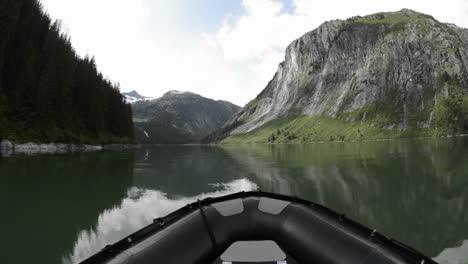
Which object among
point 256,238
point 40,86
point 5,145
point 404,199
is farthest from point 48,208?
point 40,86

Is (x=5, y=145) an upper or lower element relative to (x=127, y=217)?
upper

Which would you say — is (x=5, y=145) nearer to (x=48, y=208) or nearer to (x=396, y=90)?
(x=48, y=208)

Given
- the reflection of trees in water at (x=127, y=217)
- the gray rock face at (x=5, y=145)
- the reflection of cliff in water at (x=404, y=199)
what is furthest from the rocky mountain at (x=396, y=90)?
the gray rock face at (x=5, y=145)

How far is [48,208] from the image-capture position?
1225cm

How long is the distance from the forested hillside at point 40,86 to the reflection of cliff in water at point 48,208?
35.7 meters

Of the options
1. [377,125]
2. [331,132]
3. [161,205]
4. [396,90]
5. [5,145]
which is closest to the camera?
[161,205]

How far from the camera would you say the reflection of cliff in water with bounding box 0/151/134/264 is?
7.98 metres

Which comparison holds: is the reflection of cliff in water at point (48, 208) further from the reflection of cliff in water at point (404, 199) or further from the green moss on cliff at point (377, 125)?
the green moss on cliff at point (377, 125)

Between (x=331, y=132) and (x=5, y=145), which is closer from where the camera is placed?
(x=5, y=145)

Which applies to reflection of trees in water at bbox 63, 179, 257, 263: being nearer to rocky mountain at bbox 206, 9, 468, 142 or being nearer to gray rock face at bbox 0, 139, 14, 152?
gray rock face at bbox 0, 139, 14, 152

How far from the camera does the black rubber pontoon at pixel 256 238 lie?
4531 mm

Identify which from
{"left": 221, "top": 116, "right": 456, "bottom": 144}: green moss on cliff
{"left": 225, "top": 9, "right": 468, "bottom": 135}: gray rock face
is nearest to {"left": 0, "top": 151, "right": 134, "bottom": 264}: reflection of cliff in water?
{"left": 221, "top": 116, "right": 456, "bottom": 144}: green moss on cliff

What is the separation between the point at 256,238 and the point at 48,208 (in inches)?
453

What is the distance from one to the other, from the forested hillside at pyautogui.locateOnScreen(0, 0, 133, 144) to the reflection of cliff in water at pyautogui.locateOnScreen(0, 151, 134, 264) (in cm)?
3573
